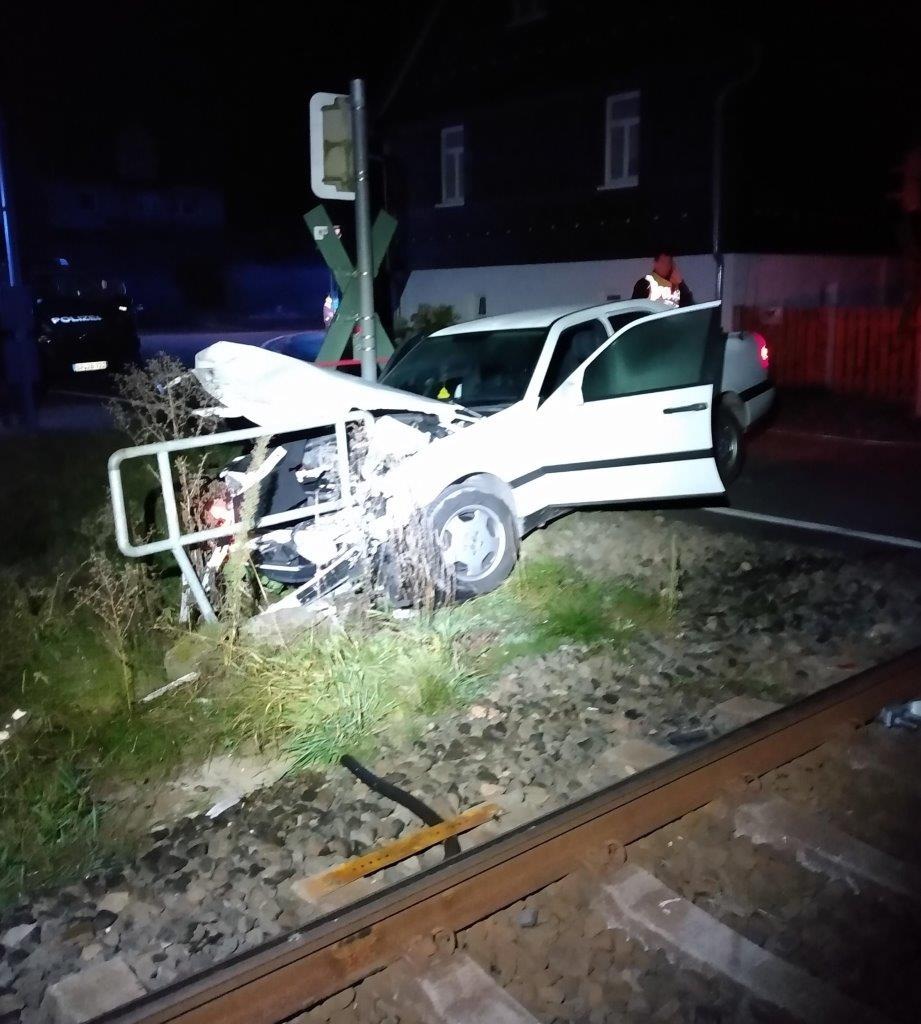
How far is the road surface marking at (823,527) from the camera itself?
7965 millimetres

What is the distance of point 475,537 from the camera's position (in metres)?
6.88

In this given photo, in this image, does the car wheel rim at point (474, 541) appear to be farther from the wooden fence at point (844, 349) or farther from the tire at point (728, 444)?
the wooden fence at point (844, 349)

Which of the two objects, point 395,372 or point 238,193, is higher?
point 238,193

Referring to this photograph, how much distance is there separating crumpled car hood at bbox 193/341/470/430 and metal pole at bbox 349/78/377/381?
1402mm

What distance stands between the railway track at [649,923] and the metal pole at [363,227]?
4.63m

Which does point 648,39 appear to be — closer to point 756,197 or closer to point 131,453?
point 756,197

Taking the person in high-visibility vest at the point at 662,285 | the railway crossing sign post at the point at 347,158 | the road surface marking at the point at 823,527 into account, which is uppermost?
the railway crossing sign post at the point at 347,158

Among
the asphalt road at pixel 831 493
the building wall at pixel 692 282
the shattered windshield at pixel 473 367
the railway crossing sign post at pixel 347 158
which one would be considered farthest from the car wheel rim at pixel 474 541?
the building wall at pixel 692 282

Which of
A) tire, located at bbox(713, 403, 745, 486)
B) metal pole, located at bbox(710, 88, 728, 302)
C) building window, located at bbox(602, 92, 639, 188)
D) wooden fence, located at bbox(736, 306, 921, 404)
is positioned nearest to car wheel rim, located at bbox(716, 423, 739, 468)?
tire, located at bbox(713, 403, 745, 486)

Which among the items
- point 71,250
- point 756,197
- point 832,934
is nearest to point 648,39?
point 756,197

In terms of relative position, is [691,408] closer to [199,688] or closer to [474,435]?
[474,435]

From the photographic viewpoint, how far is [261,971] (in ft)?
10.3

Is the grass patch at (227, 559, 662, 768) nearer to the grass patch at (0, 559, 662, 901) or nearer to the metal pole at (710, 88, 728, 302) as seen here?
the grass patch at (0, 559, 662, 901)

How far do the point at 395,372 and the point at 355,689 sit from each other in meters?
3.97
